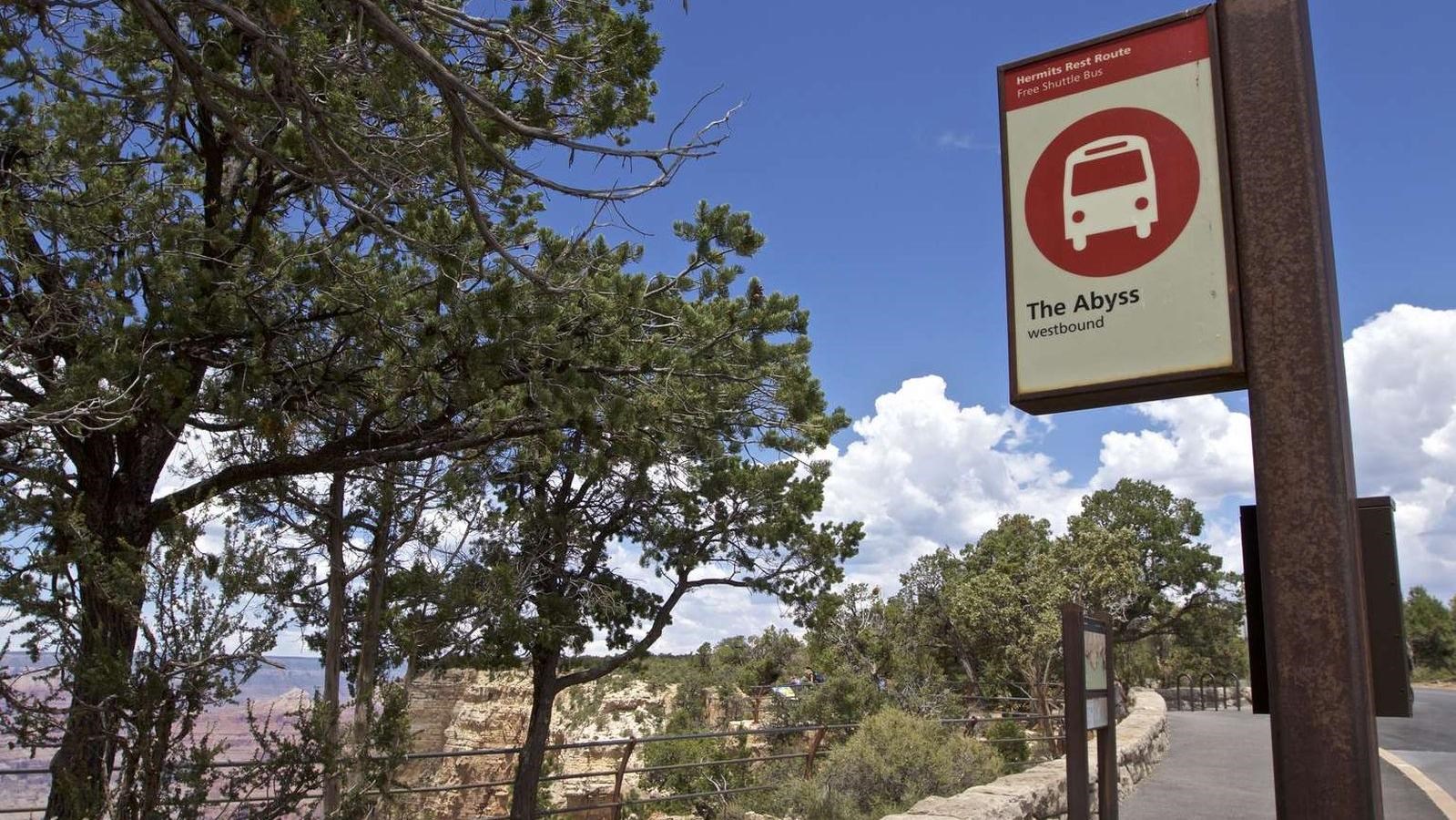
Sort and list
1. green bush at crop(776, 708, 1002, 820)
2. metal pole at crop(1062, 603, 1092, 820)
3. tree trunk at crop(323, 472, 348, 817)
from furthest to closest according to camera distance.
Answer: green bush at crop(776, 708, 1002, 820) < tree trunk at crop(323, 472, 348, 817) < metal pole at crop(1062, 603, 1092, 820)

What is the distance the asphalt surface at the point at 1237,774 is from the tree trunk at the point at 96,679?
303 inches

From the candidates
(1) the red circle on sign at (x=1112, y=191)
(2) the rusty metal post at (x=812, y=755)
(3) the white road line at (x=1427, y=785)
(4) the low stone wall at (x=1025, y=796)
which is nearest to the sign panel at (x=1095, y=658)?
(1) the red circle on sign at (x=1112, y=191)

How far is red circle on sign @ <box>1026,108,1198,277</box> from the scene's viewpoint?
2.87 m

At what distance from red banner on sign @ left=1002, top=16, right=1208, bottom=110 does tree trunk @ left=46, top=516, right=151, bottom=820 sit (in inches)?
209

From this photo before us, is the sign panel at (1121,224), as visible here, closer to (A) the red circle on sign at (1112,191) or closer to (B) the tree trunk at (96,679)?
(A) the red circle on sign at (1112,191)

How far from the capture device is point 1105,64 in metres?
3.07

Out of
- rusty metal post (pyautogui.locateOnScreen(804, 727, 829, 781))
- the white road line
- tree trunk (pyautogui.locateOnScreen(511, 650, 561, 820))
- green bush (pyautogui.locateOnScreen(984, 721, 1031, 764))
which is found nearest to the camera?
the white road line

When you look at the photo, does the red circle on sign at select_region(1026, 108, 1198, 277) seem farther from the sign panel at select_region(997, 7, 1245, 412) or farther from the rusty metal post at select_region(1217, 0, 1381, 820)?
the rusty metal post at select_region(1217, 0, 1381, 820)

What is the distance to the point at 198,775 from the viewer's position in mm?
5586

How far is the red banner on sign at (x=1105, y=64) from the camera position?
9.69 ft

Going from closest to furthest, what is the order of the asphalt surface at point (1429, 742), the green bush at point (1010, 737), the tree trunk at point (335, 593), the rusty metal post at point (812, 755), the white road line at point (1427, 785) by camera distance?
the tree trunk at point (335, 593) < the white road line at point (1427, 785) < the asphalt surface at point (1429, 742) < the rusty metal post at point (812, 755) < the green bush at point (1010, 737)

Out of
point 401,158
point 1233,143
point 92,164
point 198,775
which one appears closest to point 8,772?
point 198,775

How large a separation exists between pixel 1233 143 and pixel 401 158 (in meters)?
4.56

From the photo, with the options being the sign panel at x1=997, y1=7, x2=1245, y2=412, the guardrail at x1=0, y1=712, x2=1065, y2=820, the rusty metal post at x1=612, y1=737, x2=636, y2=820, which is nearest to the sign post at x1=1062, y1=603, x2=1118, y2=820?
the sign panel at x1=997, y1=7, x2=1245, y2=412
